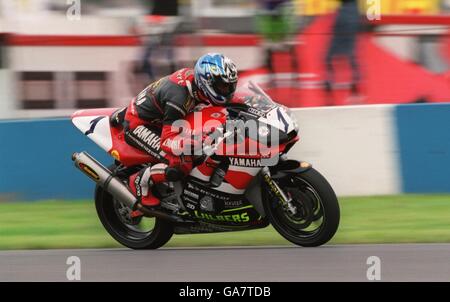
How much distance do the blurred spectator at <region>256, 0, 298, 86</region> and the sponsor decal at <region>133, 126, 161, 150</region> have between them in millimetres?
3147

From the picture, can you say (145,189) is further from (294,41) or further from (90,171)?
(294,41)

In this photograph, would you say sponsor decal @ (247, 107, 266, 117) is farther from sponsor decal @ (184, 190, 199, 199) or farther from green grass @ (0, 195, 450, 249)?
green grass @ (0, 195, 450, 249)

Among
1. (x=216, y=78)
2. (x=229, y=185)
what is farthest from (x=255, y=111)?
(x=229, y=185)

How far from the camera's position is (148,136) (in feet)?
23.3

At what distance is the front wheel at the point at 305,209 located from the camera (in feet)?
21.1

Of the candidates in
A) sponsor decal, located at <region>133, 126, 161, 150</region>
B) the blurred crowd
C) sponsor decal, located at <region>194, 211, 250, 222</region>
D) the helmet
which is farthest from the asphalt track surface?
the blurred crowd

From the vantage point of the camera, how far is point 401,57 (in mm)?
10391

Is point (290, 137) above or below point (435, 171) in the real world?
above

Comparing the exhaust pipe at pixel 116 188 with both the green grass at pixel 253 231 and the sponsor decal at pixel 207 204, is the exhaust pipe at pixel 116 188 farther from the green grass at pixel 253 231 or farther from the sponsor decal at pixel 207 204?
the green grass at pixel 253 231

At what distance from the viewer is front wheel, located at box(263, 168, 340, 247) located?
6.42 m

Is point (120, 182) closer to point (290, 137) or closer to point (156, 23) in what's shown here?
point (290, 137)

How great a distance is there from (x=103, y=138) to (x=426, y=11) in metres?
4.88

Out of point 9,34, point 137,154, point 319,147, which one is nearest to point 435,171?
point 319,147

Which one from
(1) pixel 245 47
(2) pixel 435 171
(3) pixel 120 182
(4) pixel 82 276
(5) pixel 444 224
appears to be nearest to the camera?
(4) pixel 82 276
